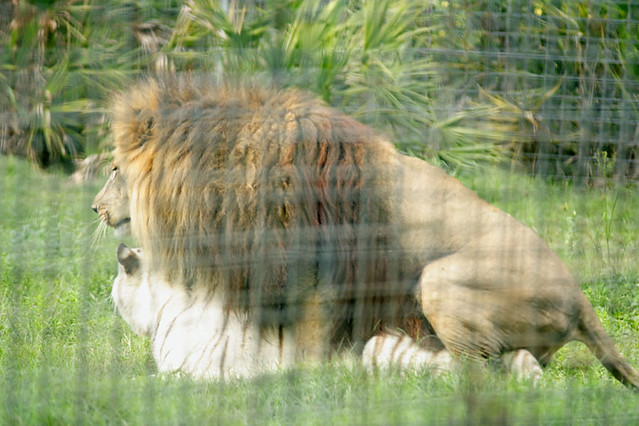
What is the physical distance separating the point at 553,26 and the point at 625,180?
712mm

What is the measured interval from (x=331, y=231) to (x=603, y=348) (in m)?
1.03

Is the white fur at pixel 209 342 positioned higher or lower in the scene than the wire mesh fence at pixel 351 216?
lower

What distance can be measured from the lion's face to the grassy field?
10 centimetres

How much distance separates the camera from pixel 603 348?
303 cm

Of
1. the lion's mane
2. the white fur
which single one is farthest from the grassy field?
the lion's mane

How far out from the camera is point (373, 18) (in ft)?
10.3

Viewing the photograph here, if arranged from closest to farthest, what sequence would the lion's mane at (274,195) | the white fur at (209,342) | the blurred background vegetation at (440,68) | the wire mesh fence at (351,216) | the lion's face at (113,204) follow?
the blurred background vegetation at (440,68) → the wire mesh fence at (351,216) → the lion's mane at (274,195) → the white fur at (209,342) → the lion's face at (113,204)

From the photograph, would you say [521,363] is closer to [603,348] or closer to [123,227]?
[603,348]

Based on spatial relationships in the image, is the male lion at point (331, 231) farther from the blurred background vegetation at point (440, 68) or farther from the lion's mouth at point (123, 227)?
the lion's mouth at point (123, 227)

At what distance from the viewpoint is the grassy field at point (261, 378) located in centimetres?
235

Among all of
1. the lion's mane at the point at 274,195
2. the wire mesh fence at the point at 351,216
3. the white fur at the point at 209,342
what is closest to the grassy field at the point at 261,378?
the wire mesh fence at the point at 351,216

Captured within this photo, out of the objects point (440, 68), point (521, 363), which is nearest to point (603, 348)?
point (521, 363)

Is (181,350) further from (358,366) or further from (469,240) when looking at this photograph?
(469,240)

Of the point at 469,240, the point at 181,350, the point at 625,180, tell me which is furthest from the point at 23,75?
the point at 625,180
